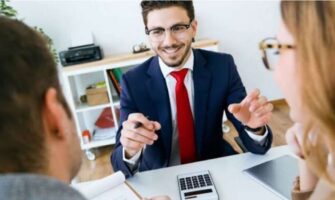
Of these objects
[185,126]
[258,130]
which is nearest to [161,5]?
[185,126]

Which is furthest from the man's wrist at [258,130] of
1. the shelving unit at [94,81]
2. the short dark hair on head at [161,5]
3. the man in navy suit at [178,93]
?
the shelving unit at [94,81]

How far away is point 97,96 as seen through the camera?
3.17m

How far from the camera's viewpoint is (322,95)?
628 millimetres

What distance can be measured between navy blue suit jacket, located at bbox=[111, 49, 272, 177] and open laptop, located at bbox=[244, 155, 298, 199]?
368 millimetres

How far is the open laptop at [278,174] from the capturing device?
39.6 inches

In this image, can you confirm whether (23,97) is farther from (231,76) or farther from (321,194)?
(231,76)

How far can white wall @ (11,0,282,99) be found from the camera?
3.29 meters

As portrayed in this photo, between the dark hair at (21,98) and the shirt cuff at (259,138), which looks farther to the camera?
the shirt cuff at (259,138)

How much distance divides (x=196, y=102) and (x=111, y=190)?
1.97 ft

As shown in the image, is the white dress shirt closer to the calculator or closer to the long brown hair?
the calculator

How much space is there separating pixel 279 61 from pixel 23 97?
517mm

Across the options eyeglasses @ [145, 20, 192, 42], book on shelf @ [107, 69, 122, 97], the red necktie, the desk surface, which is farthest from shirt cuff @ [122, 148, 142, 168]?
book on shelf @ [107, 69, 122, 97]

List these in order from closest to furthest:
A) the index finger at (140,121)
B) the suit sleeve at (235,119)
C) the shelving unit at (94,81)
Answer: the index finger at (140,121)
the suit sleeve at (235,119)
the shelving unit at (94,81)

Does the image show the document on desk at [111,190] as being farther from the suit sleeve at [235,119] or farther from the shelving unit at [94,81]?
the shelving unit at [94,81]
